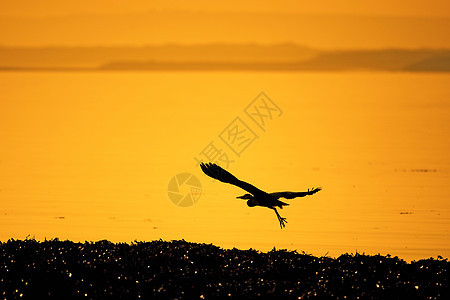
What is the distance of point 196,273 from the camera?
12328 millimetres

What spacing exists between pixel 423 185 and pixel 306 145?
9.63 meters

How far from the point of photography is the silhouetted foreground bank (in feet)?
38.7

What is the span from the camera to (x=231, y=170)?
88.1 ft

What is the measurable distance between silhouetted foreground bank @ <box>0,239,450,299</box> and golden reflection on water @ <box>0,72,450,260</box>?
10.9 ft

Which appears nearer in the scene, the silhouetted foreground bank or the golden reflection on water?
the silhouetted foreground bank

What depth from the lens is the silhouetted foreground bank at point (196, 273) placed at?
1179 centimetres

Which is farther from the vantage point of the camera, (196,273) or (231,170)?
(231,170)

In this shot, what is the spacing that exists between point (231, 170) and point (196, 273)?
574 inches

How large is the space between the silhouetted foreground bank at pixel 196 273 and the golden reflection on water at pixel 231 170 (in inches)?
131

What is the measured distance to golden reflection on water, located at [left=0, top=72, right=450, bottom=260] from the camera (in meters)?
18.0

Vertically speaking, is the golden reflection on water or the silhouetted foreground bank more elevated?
the golden reflection on water

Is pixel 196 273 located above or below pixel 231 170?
below

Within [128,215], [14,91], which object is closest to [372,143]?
[128,215]

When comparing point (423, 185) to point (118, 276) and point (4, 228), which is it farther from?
point (118, 276)
